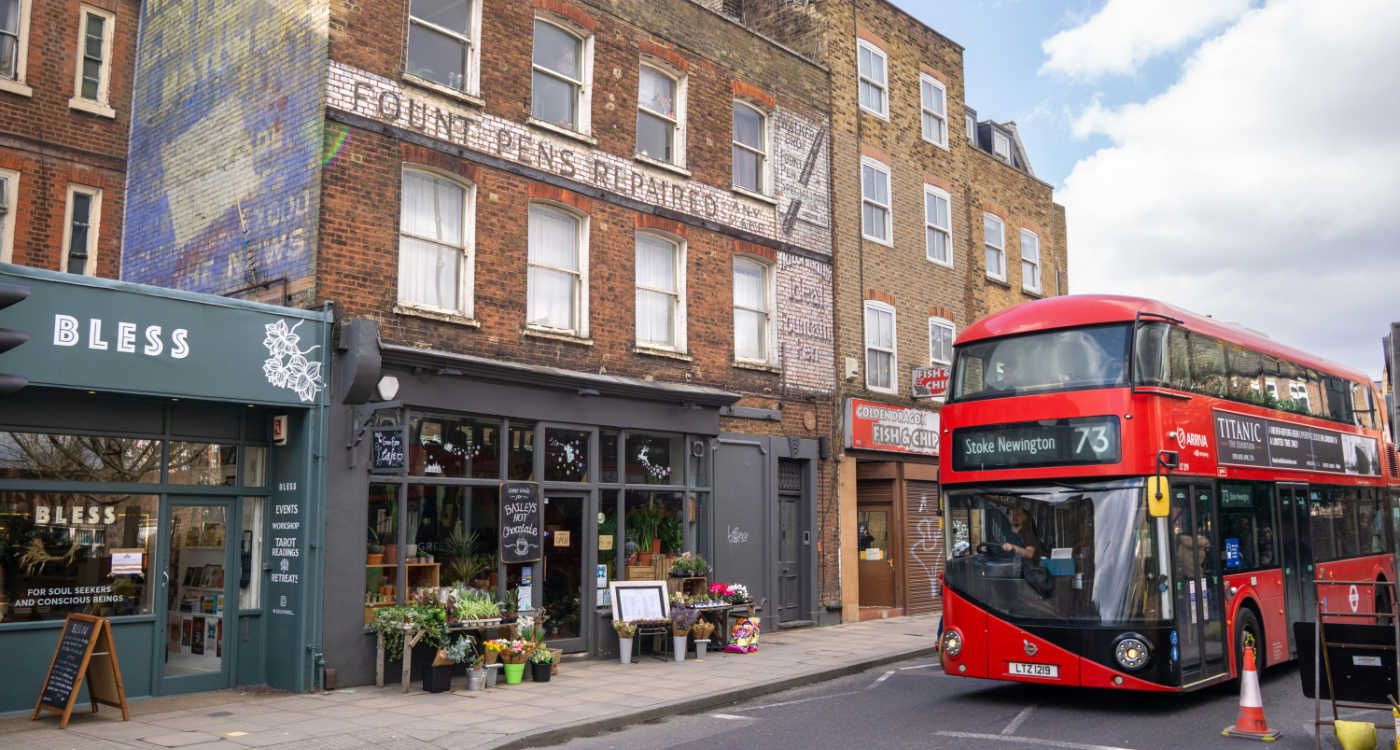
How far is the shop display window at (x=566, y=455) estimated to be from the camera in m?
14.8

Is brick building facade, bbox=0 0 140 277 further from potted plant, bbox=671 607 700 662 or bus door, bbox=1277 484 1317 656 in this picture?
bus door, bbox=1277 484 1317 656

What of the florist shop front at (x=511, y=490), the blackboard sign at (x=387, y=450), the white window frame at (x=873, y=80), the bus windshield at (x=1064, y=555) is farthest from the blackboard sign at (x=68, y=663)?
the white window frame at (x=873, y=80)

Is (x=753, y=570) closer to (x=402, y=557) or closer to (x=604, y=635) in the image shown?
(x=604, y=635)

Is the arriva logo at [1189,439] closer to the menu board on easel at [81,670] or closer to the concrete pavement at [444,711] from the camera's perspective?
the concrete pavement at [444,711]

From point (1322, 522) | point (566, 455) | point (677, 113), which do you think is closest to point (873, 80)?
point (677, 113)

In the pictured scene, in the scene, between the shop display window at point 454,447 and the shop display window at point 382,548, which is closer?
the shop display window at point 382,548

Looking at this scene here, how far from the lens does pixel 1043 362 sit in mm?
11188

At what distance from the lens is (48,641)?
35.1 feet

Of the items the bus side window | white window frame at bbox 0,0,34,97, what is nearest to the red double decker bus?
the bus side window

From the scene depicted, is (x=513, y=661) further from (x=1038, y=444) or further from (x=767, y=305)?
(x=767, y=305)

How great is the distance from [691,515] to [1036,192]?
15.1 meters

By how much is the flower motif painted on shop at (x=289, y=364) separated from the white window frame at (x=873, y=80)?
1267 cm

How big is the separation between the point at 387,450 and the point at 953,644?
253 inches

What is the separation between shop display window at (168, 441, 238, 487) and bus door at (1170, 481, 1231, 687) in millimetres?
9864
